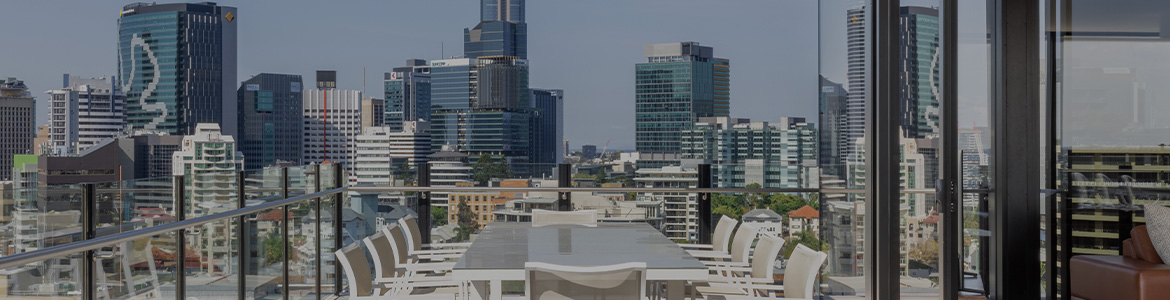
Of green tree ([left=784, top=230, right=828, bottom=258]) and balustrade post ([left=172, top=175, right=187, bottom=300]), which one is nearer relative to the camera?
balustrade post ([left=172, top=175, right=187, bottom=300])

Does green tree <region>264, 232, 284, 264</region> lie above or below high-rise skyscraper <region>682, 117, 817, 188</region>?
below

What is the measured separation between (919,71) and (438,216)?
3.73m

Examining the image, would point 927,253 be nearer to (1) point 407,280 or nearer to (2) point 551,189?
(1) point 407,280

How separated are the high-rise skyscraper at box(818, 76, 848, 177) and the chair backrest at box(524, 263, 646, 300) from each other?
183cm

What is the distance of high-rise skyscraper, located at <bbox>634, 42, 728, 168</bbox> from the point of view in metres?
20.2

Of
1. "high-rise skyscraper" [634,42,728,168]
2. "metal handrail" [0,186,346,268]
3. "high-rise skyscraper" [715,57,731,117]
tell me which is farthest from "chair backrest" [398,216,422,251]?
"high-rise skyscraper" [634,42,728,168]

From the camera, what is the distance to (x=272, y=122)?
92.8 ft

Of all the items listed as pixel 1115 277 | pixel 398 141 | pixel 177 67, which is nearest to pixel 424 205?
pixel 1115 277

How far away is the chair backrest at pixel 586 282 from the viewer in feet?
8.28

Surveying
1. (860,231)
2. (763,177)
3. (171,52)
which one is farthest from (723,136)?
(171,52)

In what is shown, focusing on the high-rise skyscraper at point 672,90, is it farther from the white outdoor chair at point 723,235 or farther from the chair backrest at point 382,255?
the chair backrest at point 382,255

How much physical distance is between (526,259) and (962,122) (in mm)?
1838

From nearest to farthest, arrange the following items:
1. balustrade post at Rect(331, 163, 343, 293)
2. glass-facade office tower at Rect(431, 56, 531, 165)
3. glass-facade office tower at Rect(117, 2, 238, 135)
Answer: balustrade post at Rect(331, 163, 343, 293) < glass-facade office tower at Rect(431, 56, 531, 165) < glass-facade office tower at Rect(117, 2, 238, 135)

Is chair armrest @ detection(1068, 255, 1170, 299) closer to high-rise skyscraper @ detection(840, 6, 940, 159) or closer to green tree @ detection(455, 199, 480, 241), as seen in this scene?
high-rise skyscraper @ detection(840, 6, 940, 159)
